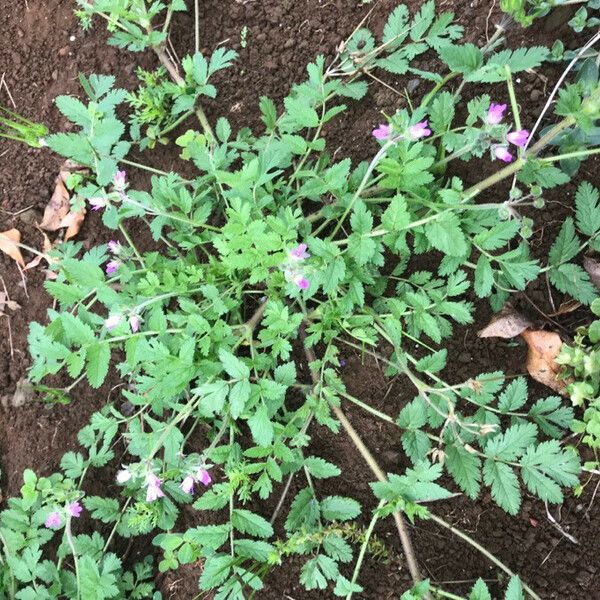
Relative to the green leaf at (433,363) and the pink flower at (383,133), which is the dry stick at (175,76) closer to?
the pink flower at (383,133)

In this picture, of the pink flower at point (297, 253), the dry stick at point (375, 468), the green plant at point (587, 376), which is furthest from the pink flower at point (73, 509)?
the green plant at point (587, 376)

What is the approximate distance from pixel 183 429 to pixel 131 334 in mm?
603

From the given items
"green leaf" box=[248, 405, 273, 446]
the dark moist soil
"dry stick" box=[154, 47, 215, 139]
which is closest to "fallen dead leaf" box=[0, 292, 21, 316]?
the dark moist soil

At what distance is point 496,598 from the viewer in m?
2.23

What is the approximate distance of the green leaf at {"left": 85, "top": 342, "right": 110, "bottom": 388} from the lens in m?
1.96

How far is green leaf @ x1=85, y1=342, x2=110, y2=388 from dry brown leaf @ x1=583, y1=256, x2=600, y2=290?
5.53 feet

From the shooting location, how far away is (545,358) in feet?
7.43

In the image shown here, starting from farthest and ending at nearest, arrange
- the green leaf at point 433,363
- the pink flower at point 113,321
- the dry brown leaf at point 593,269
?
the dry brown leaf at point 593,269 → the green leaf at point 433,363 → the pink flower at point 113,321

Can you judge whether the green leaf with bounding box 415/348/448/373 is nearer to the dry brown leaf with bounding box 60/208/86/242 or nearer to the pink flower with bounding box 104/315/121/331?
the pink flower with bounding box 104/315/121/331

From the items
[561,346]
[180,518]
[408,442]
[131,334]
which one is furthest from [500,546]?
[131,334]

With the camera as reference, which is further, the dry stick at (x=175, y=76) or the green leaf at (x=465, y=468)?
the dry stick at (x=175, y=76)

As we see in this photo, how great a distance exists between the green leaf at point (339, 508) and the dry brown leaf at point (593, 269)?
1.16 m

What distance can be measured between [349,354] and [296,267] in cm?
64

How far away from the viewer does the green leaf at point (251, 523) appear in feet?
6.71
